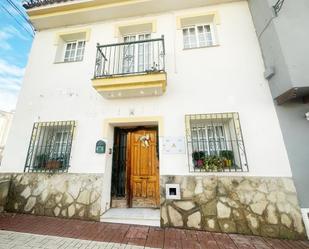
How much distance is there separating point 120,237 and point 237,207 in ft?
9.24

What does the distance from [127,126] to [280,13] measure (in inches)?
210

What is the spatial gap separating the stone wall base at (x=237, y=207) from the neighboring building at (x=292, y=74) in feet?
1.13

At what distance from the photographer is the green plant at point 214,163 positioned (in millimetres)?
3934

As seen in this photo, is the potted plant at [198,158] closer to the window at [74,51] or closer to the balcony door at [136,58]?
the balcony door at [136,58]

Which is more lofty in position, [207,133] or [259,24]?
[259,24]

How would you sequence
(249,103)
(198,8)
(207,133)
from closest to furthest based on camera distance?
(249,103) < (207,133) < (198,8)

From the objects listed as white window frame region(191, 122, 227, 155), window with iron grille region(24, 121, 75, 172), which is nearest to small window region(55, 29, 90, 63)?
window with iron grille region(24, 121, 75, 172)

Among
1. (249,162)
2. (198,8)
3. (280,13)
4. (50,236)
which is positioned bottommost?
(50,236)

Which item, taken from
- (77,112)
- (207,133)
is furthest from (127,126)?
(207,133)

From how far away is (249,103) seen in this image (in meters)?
4.30

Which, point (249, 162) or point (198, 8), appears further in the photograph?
point (198, 8)

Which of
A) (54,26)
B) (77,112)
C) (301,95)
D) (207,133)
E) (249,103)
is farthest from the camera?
(54,26)

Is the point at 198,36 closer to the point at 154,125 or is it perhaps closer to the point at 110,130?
the point at 154,125

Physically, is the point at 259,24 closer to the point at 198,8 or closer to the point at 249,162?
the point at 198,8
